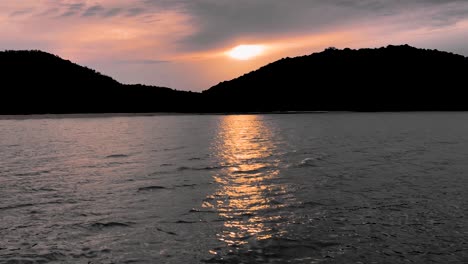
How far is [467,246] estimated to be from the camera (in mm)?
13523

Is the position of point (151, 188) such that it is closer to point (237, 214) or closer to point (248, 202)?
point (248, 202)

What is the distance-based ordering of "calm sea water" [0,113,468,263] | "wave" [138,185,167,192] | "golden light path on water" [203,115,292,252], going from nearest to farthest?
"calm sea water" [0,113,468,263]
"golden light path on water" [203,115,292,252]
"wave" [138,185,167,192]

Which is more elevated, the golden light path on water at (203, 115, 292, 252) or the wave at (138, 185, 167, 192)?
the wave at (138, 185, 167, 192)

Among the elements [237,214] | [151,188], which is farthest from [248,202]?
[151,188]

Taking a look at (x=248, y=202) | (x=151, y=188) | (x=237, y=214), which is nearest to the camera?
(x=237, y=214)

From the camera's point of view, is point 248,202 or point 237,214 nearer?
point 237,214

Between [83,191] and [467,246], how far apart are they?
17.7m

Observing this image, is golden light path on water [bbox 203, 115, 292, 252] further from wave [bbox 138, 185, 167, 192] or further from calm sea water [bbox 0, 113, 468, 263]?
wave [bbox 138, 185, 167, 192]

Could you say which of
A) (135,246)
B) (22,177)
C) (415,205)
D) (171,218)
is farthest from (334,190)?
(22,177)

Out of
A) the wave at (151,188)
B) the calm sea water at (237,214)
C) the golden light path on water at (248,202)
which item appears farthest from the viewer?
the wave at (151,188)

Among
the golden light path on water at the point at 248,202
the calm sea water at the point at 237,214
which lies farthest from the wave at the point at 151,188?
the golden light path on water at the point at 248,202

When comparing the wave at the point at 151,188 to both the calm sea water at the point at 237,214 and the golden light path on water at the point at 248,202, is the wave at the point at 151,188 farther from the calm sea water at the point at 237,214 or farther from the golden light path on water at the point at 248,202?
the golden light path on water at the point at 248,202

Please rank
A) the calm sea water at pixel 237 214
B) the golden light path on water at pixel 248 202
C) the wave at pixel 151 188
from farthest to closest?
the wave at pixel 151 188 → the golden light path on water at pixel 248 202 → the calm sea water at pixel 237 214

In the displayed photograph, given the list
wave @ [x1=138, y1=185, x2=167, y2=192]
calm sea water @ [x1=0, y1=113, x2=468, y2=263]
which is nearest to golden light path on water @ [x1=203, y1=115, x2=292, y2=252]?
calm sea water @ [x1=0, y1=113, x2=468, y2=263]
